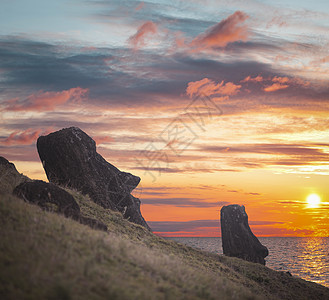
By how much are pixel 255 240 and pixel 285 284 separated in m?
22.8

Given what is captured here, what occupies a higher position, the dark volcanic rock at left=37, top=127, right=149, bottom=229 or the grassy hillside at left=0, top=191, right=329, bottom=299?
the dark volcanic rock at left=37, top=127, right=149, bottom=229

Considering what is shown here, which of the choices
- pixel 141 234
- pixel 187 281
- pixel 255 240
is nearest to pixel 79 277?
pixel 187 281

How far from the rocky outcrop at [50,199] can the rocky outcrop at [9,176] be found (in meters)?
3.62

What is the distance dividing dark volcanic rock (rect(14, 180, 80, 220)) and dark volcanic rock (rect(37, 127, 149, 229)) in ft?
34.8

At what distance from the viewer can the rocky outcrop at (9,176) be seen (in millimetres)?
21086

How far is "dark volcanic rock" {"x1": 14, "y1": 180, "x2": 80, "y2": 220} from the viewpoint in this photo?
16447mm

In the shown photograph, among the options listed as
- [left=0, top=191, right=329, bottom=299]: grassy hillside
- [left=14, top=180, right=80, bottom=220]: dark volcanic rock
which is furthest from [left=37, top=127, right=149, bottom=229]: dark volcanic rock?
[left=0, top=191, right=329, bottom=299]: grassy hillside

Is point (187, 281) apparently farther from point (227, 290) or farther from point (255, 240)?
point (255, 240)

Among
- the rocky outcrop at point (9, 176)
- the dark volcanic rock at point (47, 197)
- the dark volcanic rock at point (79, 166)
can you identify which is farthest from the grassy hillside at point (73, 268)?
the dark volcanic rock at point (79, 166)

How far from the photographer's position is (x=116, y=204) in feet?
103

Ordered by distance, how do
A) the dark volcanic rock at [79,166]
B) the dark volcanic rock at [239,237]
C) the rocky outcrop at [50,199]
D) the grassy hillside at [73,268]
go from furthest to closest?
the dark volcanic rock at [239,237], the dark volcanic rock at [79,166], the rocky outcrop at [50,199], the grassy hillside at [73,268]

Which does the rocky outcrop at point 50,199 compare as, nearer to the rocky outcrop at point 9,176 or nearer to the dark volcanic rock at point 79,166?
the rocky outcrop at point 9,176

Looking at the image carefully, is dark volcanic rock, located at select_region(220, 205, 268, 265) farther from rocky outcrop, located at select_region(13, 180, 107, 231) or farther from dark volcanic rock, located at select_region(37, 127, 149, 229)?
rocky outcrop, located at select_region(13, 180, 107, 231)

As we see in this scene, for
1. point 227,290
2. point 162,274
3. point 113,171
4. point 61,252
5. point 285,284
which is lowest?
point 285,284
